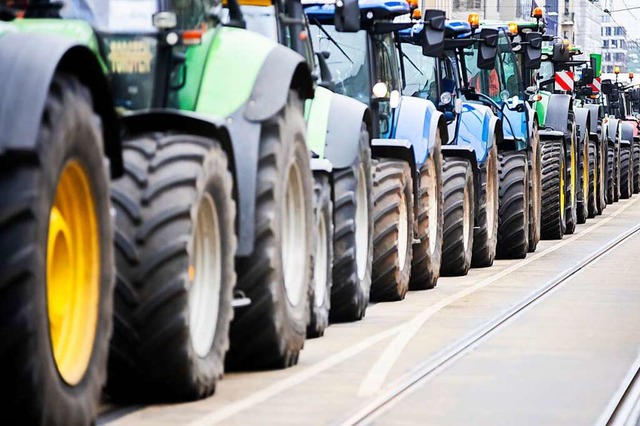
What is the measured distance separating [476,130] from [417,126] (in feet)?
11.6

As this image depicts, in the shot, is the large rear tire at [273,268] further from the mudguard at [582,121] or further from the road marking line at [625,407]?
the mudguard at [582,121]

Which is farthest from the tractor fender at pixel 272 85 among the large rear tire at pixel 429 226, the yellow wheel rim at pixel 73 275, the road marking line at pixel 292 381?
the large rear tire at pixel 429 226

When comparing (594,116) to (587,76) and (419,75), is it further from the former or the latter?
(419,75)

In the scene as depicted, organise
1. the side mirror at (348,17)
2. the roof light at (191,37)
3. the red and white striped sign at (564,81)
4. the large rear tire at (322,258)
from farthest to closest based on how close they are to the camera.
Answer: the red and white striped sign at (564,81)
the side mirror at (348,17)
the large rear tire at (322,258)
the roof light at (191,37)

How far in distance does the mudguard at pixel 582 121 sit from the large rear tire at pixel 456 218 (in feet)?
32.1

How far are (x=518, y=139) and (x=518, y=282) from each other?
4834mm

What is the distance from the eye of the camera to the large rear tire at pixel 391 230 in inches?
566

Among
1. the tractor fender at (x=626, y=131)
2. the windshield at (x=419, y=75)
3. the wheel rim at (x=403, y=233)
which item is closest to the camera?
the wheel rim at (x=403, y=233)

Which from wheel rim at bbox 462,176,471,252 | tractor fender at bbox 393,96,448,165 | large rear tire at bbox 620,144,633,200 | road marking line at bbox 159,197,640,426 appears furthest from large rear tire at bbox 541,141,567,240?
large rear tire at bbox 620,144,633,200

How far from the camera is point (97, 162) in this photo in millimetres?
6961

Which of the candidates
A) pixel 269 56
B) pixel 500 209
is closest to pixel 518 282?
pixel 500 209

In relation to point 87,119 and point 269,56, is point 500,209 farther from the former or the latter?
point 87,119

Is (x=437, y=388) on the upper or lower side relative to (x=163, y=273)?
lower

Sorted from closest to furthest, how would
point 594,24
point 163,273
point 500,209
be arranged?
point 163,273 → point 500,209 → point 594,24
